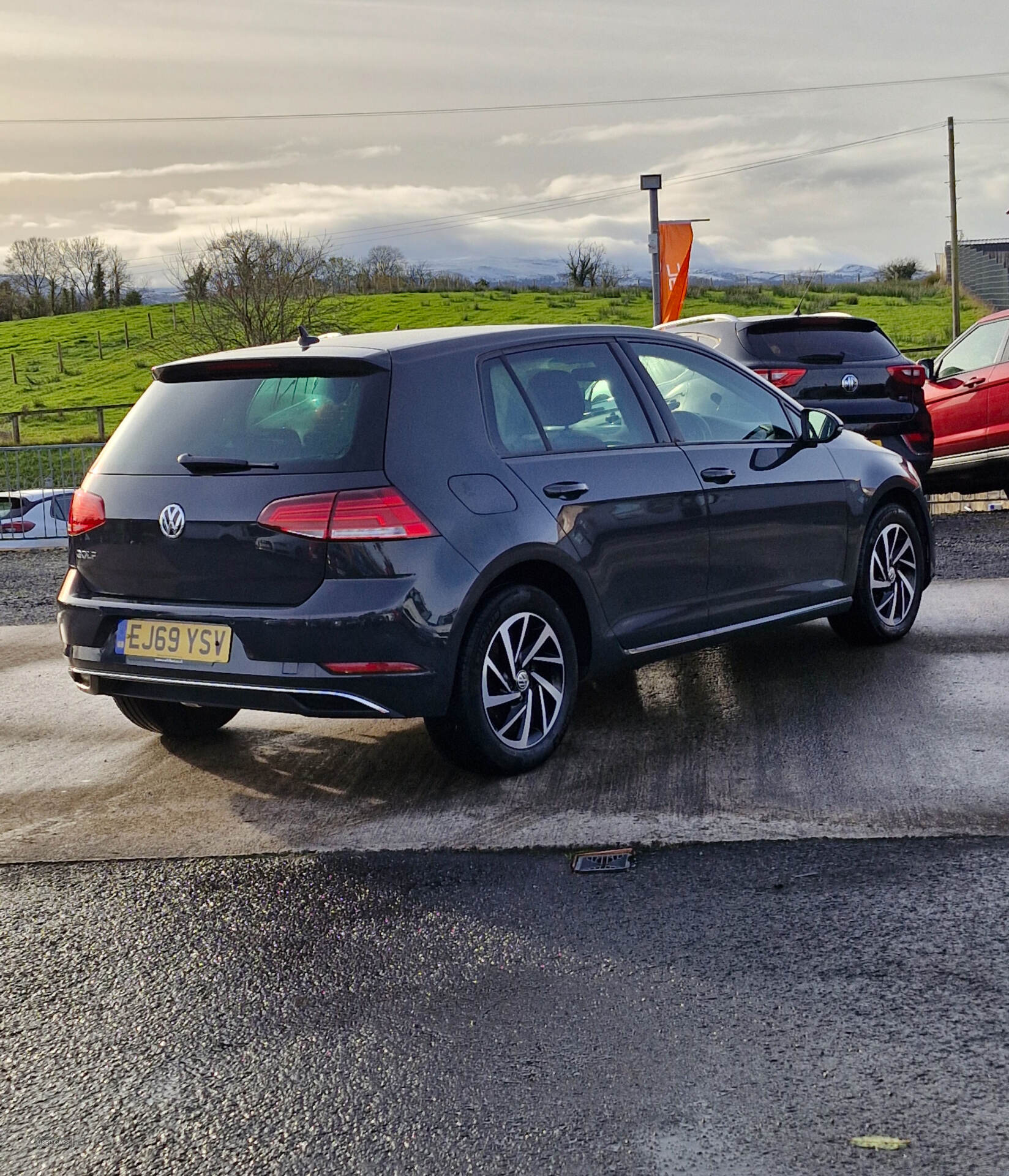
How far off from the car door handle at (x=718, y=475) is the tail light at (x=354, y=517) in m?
1.62

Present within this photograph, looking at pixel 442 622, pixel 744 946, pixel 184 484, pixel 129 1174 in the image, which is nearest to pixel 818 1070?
pixel 744 946

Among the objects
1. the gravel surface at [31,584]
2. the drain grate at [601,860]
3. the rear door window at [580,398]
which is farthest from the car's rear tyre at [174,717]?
the gravel surface at [31,584]

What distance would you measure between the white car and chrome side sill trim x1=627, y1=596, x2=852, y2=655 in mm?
11754

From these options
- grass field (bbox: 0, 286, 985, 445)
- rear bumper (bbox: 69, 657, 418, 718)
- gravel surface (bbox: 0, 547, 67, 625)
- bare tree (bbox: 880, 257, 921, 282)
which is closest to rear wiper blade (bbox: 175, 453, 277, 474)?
rear bumper (bbox: 69, 657, 418, 718)

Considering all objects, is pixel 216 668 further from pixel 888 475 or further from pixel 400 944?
pixel 888 475

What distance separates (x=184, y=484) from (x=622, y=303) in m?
64.5

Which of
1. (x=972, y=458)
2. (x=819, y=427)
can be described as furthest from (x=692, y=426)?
(x=972, y=458)

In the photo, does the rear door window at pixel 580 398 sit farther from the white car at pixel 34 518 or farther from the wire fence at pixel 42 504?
the wire fence at pixel 42 504

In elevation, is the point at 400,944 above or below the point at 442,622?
below

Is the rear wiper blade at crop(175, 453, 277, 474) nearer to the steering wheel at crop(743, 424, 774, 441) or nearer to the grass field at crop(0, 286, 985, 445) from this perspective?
the steering wheel at crop(743, 424, 774, 441)

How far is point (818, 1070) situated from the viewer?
9.78ft

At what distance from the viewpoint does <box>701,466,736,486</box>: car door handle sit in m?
5.97

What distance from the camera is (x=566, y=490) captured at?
5.32 meters

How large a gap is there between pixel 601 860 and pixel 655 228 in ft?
59.8
